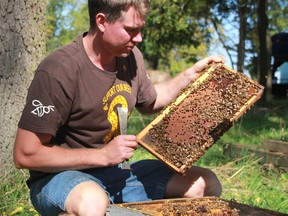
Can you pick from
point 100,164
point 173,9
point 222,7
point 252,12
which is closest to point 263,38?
point 222,7

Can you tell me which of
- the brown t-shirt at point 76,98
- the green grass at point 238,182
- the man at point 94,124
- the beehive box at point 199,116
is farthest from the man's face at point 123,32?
the green grass at point 238,182

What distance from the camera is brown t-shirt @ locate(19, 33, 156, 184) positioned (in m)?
2.90

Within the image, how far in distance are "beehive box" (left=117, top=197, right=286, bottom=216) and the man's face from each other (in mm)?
1005

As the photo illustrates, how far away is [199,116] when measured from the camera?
337 centimetres

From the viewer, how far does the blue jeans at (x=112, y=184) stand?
2865mm

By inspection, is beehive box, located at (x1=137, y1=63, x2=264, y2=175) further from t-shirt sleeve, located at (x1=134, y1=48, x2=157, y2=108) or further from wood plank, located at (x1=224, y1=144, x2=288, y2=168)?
wood plank, located at (x1=224, y1=144, x2=288, y2=168)

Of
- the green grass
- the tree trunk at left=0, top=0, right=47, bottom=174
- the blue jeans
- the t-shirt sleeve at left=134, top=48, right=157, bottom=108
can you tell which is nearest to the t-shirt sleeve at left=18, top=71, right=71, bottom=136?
the blue jeans

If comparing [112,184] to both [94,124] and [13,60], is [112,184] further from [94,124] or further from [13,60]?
[13,60]

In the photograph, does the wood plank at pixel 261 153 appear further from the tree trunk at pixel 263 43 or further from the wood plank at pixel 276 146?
the tree trunk at pixel 263 43

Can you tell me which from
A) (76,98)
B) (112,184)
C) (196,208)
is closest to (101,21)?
(76,98)

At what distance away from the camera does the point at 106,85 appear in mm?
3215

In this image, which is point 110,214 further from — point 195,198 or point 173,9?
point 173,9

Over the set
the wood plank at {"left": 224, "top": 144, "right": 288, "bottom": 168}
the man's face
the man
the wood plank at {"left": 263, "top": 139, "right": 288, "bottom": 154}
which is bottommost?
the wood plank at {"left": 224, "top": 144, "right": 288, "bottom": 168}

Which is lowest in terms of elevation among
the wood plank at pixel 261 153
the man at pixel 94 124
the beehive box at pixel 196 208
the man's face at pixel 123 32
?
the wood plank at pixel 261 153
